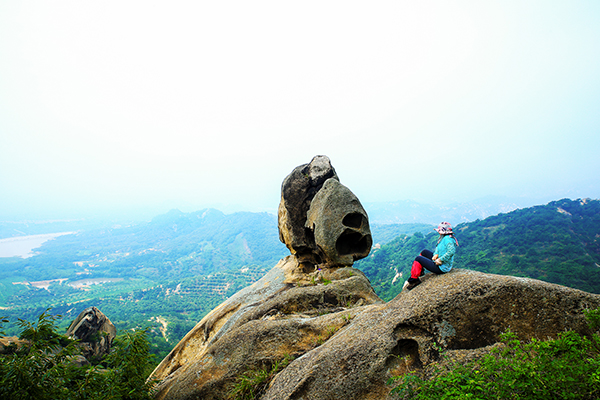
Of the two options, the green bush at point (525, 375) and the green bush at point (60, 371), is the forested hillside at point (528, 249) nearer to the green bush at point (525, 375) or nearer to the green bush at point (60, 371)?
the green bush at point (525, 375)

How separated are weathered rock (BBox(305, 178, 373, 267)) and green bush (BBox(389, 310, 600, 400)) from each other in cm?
814

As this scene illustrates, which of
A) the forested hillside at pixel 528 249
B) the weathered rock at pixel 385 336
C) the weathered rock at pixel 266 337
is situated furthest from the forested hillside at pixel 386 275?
the weathered rock at pixel 385 336

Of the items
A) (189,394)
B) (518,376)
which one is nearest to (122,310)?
(189,394)

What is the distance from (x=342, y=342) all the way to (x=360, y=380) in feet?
2.87

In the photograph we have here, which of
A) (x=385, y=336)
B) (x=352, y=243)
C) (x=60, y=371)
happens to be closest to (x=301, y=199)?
(x=352, y=243)

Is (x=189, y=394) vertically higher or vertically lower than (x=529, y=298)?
lower

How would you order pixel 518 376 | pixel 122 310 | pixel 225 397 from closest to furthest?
pixel 518 376, pixel 225 397, pixel 122 310

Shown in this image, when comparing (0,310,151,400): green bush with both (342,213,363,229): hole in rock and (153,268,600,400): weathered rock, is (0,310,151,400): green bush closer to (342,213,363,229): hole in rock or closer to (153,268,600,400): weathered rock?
(153,268,600,400): weathered rock

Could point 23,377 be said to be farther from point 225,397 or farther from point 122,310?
point 122,310

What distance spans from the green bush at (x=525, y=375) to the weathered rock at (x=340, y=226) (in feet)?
26.7

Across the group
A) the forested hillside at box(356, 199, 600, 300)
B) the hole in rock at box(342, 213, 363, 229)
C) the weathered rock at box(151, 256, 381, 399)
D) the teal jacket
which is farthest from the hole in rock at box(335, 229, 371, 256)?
the forested hillside at box(356, 199, 600, 300)

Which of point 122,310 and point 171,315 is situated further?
point 122,310

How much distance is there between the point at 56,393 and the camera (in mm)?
5125

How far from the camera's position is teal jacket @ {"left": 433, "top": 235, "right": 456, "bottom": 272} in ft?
22.7
